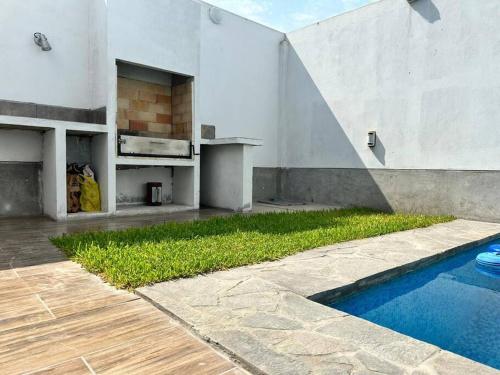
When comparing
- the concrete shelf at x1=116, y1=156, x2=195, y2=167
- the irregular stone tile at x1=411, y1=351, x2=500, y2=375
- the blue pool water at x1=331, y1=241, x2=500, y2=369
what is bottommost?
the blue pool water at x1=331, y1=241, x2=500, y2=369

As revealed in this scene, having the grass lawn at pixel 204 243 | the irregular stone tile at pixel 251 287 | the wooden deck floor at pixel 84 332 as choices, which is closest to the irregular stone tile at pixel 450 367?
the wooden deck floor at pixel 84 332

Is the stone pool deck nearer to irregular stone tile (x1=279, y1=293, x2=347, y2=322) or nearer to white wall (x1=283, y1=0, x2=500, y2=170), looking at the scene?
irregular stone tile (x1=279, y1=293, x2=347, y2=322)

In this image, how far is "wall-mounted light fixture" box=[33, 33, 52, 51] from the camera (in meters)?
7.82

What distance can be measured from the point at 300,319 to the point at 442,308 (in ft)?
6.40

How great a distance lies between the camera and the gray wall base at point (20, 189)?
7715 mm

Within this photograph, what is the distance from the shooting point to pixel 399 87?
32.2ft

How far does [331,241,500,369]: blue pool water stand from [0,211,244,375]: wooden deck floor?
1805mm

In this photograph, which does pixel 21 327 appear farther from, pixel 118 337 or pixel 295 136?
pixel 295 136

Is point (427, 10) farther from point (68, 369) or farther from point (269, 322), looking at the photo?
point (68, 369)

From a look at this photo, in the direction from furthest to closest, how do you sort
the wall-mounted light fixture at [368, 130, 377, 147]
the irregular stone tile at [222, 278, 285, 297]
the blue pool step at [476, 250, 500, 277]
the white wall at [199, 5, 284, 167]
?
1. the white wall at [199, 5, 284, 167]
2. the wall-mounted light fixture at [368, 130, 377, 147]
3. the blue pool step at [476, 250, 500, 277]
4. the irregular stone tile at [222, 278, 285, 297]

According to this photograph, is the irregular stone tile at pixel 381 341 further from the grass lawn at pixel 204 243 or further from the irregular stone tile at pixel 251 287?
the grass lawn at pixel 204 243

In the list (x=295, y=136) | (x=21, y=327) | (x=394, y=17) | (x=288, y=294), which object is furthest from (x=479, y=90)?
(x=21, y=327)

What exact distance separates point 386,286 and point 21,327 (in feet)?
11.9

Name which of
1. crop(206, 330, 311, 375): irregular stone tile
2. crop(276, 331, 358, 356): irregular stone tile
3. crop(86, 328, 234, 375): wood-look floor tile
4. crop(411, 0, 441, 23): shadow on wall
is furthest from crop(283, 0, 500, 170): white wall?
crop(86, 328, 234, 375): wood-look floor tile
